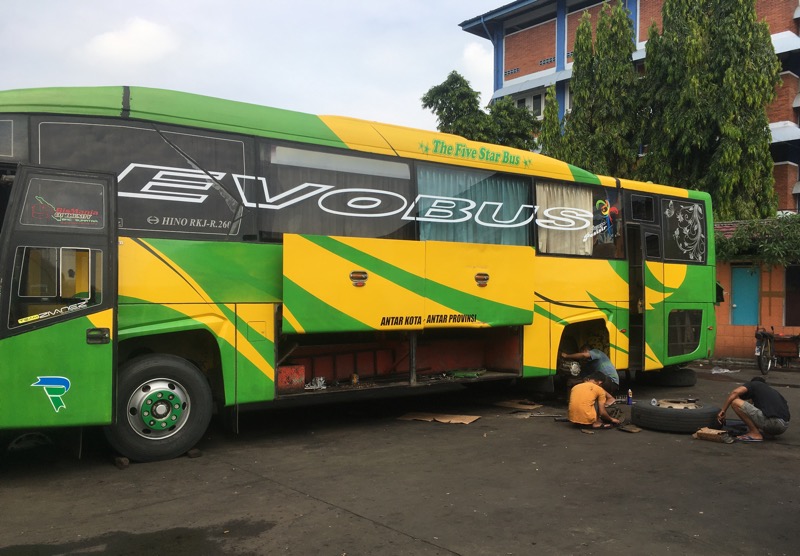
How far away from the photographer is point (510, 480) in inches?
233

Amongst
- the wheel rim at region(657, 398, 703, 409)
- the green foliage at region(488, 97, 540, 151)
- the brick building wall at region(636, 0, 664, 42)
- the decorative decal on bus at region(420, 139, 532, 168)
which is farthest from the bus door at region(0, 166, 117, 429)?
the brick building wall at region(636, 0, 664, 42)

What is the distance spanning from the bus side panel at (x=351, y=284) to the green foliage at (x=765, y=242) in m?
11.5

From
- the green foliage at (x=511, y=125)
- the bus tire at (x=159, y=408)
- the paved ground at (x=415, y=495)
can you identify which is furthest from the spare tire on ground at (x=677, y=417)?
the green foliage at (x=511, y=125)

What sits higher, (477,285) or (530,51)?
(530,51)

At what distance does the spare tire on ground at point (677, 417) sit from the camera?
8070mm

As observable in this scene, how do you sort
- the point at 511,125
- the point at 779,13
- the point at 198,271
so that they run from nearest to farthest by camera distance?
the point at 198,271
the point at 511,125
the point at 779,13

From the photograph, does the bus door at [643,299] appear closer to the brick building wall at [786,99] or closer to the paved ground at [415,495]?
the paved ground at [415,495]

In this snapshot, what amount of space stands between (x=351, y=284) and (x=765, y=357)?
37.3ft

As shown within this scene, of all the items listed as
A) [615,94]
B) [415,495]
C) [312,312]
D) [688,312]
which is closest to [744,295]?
[688,312]

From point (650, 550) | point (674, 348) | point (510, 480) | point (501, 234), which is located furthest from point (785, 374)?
point (650, 550)

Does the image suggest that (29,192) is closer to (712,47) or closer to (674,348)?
(674,348)

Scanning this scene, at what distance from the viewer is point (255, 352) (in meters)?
7.11

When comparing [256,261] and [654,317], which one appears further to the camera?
[654,317]

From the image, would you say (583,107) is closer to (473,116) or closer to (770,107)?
(473,116)
